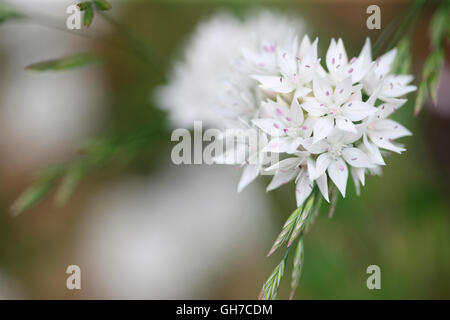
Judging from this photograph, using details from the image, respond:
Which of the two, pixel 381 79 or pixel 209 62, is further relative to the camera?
pixel 209 62

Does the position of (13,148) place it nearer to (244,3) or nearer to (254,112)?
(244,3)

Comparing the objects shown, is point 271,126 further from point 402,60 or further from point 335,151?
point 402,60

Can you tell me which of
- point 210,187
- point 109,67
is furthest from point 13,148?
point 210,187

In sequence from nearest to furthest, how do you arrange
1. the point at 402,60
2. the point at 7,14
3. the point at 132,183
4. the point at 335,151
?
the point at 335,151 → the point at 402,60 → the point at 7,14 → the point at 132,183

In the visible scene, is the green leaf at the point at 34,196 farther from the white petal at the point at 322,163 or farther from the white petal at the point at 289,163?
the white petal at the point at 322,163

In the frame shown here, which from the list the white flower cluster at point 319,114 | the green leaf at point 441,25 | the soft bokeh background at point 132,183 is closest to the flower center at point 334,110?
the white flower cluster at point 319,114

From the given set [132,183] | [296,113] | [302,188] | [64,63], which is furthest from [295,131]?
[132,183]
